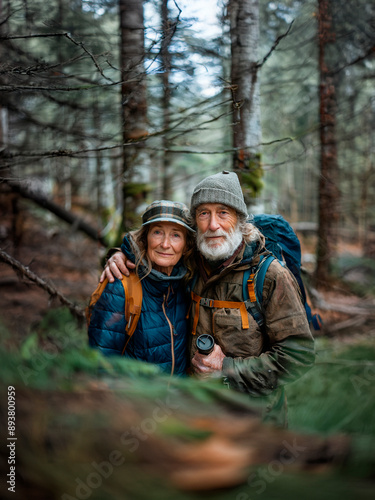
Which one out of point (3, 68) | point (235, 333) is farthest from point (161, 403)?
point (3, 68)

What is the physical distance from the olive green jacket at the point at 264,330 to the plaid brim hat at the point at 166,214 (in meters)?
0.62

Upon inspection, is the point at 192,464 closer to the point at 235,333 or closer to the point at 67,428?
the point at 67,428

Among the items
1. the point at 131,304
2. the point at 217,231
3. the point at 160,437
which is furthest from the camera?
the point at 217,231

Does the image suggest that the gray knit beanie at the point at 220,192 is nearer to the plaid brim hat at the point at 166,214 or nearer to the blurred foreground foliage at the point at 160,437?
the plaid brim hat at the point at 166,214

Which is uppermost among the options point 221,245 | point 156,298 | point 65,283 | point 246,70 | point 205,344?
point 246,70

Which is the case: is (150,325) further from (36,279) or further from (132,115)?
(132,115)

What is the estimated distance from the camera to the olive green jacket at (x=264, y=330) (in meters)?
2.42

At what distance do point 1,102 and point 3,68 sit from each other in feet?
8.40

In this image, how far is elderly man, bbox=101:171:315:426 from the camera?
246 cm

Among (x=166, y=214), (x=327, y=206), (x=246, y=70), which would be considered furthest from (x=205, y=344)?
(x=327, y=206)

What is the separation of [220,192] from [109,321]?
1474 millimetres

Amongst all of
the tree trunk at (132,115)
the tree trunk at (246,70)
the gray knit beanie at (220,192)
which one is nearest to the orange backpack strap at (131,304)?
the gray knit beanie at (220,192)

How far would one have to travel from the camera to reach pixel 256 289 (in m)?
2.65

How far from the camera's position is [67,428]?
83 centimetres
